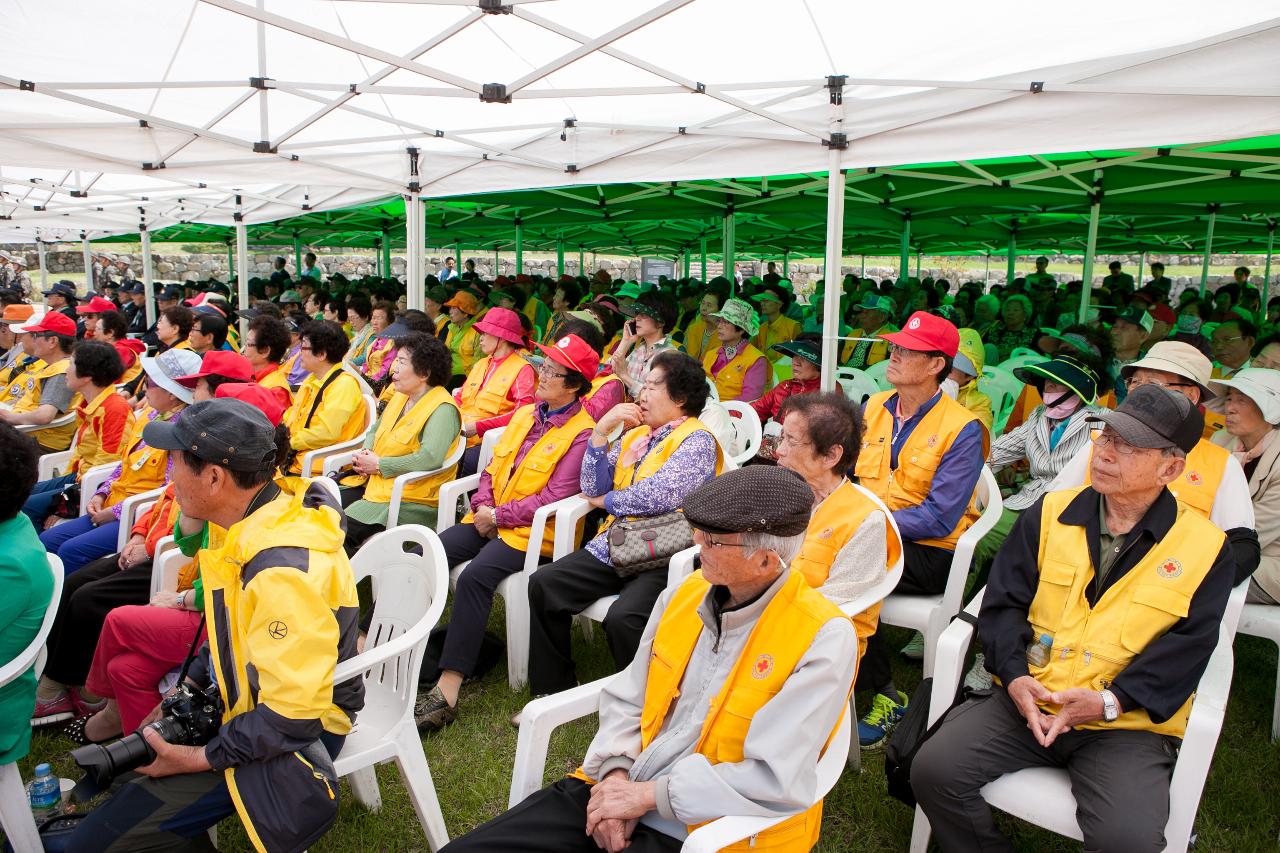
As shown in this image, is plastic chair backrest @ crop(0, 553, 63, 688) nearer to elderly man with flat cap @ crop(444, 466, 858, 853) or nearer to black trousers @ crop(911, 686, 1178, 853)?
elderly man with flat cap @ crop(444, 466, 858, 853)

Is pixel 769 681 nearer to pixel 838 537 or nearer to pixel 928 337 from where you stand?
pixel 838 537

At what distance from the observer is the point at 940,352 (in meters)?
3.56

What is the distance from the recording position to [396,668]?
103 inches

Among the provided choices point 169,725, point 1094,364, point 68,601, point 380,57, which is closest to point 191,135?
point 380,57

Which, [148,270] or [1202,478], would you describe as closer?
[1202,478]

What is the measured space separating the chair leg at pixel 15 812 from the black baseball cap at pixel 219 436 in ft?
3.22

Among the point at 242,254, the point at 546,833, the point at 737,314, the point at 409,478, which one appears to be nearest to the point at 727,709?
the point at 546,833

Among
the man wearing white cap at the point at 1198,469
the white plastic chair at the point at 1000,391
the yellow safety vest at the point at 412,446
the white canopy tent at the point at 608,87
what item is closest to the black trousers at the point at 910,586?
the man wearing white cap at the point at 1198,469

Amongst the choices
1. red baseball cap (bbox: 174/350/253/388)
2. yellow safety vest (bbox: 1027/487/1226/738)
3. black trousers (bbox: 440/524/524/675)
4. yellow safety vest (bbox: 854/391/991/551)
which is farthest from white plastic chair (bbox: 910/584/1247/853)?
red baseball cap (bbox: 174/350/253/388)

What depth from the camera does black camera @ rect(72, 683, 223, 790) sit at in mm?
1981

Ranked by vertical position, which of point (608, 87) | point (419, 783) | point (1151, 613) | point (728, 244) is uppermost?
point (608, 87)

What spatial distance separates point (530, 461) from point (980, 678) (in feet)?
6.87

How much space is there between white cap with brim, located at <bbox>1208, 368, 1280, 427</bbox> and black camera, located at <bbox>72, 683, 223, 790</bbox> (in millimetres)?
3565

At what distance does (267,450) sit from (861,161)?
342cm
